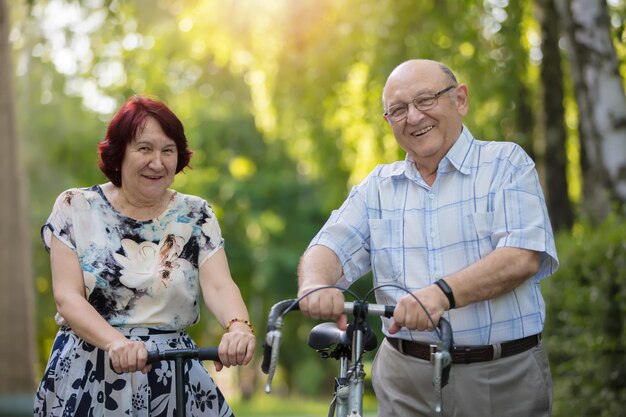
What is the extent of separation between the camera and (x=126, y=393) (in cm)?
414

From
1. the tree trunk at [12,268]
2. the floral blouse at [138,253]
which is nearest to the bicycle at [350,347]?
the floral blouse at [138,253]

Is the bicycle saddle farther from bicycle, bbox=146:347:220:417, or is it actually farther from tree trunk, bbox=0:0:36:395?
tree trunk, bbox=0:0:36:395

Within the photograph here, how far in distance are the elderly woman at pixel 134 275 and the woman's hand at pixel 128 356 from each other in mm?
233

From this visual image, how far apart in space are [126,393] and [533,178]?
5.16 ft

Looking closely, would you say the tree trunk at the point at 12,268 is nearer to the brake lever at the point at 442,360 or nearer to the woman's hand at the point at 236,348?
the woman's hand at the point at 236,348

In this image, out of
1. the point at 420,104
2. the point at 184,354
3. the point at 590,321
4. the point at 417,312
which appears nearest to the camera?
the point at 417,312

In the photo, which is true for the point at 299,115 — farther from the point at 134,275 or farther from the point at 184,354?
the point at 184,354

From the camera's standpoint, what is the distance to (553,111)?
12.9 meters

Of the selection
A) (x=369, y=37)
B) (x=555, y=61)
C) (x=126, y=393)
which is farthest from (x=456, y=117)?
(x=369, y=37)

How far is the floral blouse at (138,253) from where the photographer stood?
4.12 meters

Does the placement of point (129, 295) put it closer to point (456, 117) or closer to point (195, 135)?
point (456, 117)

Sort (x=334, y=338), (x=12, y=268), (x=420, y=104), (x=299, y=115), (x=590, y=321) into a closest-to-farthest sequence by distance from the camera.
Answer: (x=334, y=338) < (x=420, y=104) < (x=590, y=321) < (x=12, y=268) < (x=299, y=115)

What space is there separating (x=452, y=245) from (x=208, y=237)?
87 cm

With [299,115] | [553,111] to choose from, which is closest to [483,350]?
[553,111]
